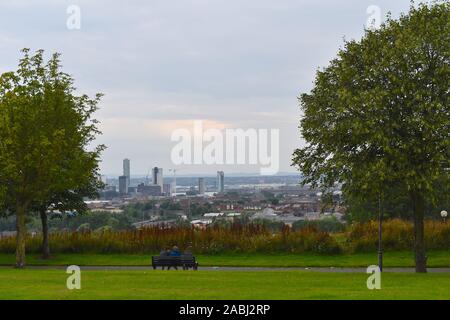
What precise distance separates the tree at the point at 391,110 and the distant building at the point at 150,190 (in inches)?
4102

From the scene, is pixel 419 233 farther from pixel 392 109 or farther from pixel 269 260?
pixel 269 260

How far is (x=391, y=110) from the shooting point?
26.5 metres

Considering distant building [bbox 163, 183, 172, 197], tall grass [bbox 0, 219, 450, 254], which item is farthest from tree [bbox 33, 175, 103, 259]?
distant building [bbox 163, 183, 172, 197]

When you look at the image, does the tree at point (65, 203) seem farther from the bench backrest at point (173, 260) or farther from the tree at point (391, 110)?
the tree at point (391, 110)

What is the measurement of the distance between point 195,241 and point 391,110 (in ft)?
60.3

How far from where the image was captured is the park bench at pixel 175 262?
107ft

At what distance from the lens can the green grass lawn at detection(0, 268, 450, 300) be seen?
17625 mm

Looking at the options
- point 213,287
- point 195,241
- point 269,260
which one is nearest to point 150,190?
point 195,241

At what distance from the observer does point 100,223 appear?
76.6 m

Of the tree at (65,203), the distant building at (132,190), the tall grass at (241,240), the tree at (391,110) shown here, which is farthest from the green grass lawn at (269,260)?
the distant building at (132,190)

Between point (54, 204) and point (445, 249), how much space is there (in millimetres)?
21778

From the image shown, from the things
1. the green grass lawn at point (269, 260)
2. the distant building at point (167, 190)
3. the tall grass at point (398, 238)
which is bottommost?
the green grass lawn at point (269, 260)
